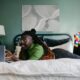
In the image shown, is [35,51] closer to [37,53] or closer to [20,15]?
[37,53]

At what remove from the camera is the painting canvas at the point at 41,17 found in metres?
4.29

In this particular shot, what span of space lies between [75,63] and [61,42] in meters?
3.04

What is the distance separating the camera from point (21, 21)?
4.31 meters

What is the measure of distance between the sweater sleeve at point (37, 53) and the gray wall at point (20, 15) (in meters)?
2.63

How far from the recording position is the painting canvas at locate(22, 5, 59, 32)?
4.29 m

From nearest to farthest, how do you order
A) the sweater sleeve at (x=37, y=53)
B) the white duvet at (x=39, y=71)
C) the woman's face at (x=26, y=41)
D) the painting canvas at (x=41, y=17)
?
the white duvet at (x=39, y=71) < the sweater sleeve at (x=37, y=53) < the woman's face at (x=26, y=41) < the painting canvas at (x=41, y=17)

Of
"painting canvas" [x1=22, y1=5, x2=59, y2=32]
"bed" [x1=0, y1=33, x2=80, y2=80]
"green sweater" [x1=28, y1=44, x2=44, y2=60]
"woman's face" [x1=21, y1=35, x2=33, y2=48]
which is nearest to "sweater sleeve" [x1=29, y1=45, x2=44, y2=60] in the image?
"green sweater" [x1=28, y1=44, x2=44, y2=60]

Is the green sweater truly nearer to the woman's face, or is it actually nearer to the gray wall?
the woman's face

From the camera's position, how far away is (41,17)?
4.30 metres

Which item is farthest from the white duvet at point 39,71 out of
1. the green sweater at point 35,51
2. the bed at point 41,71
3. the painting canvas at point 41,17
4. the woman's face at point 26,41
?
the painting canvas at point 41,17

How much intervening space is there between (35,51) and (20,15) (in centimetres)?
271

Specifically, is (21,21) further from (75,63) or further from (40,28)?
(75,63)

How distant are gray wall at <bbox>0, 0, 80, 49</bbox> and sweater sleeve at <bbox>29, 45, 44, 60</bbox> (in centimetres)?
263

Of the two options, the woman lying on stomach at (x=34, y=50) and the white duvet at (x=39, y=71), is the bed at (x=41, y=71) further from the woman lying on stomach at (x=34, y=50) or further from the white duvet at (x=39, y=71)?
the woman lying on stomach at (x=34, y=50)
